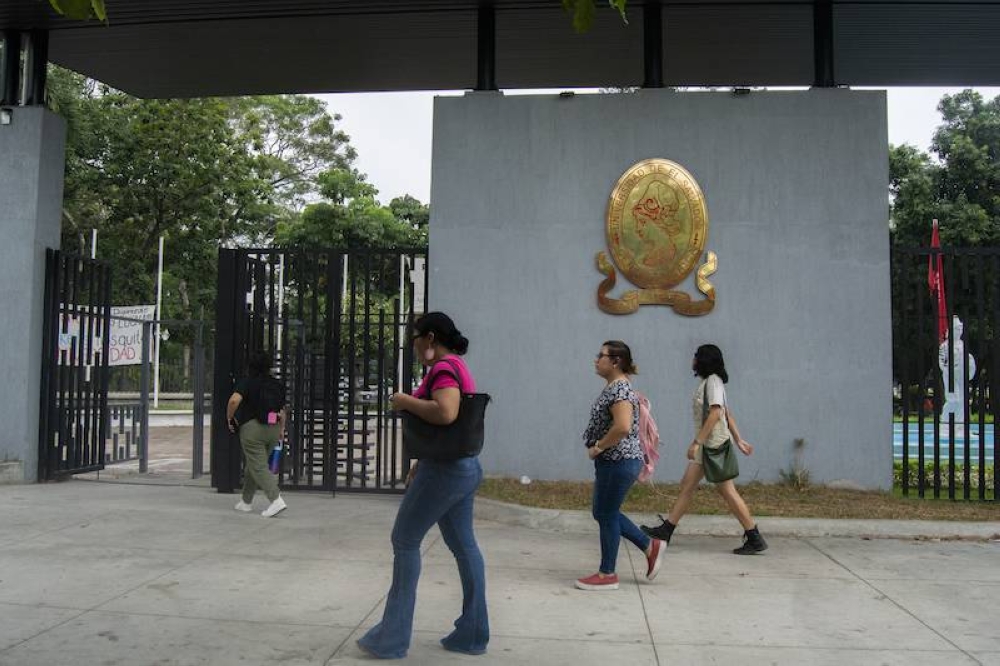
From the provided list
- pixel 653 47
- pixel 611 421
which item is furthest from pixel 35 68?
pixel 611 421

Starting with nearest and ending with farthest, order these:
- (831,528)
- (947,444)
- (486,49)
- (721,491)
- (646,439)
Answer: (646,439), (721,491), (831,528), (486,49), (947,444)

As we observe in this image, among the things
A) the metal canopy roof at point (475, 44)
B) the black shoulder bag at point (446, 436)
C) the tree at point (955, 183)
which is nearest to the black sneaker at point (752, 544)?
the black shoulder bag at point (446, 436)

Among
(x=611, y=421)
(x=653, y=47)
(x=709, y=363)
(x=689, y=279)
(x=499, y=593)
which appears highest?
(x=653, y=47)

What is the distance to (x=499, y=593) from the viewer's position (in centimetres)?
556

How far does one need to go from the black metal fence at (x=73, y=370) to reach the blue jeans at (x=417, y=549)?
7294 millimetres

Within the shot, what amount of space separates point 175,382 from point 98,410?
55.2 ft

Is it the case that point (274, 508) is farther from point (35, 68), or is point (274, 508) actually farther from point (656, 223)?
point (35, 68)

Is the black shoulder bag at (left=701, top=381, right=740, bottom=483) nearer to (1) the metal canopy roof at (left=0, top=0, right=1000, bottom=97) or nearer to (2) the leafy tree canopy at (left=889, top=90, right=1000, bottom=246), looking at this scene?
(1) the metal canopy roof at (left=0, top=0, right=1000, bottom=97)

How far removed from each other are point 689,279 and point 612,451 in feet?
13.0

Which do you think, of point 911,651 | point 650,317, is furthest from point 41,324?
point 911,651

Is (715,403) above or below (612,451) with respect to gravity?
above

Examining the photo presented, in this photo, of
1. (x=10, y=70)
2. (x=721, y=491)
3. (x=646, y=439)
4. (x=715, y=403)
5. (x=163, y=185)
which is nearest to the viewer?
(x=646, y=439)

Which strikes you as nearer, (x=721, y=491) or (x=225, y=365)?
(x=721, y=491)

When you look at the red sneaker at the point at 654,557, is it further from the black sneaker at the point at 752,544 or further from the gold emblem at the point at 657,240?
the gold emblem at the point at 657,240
